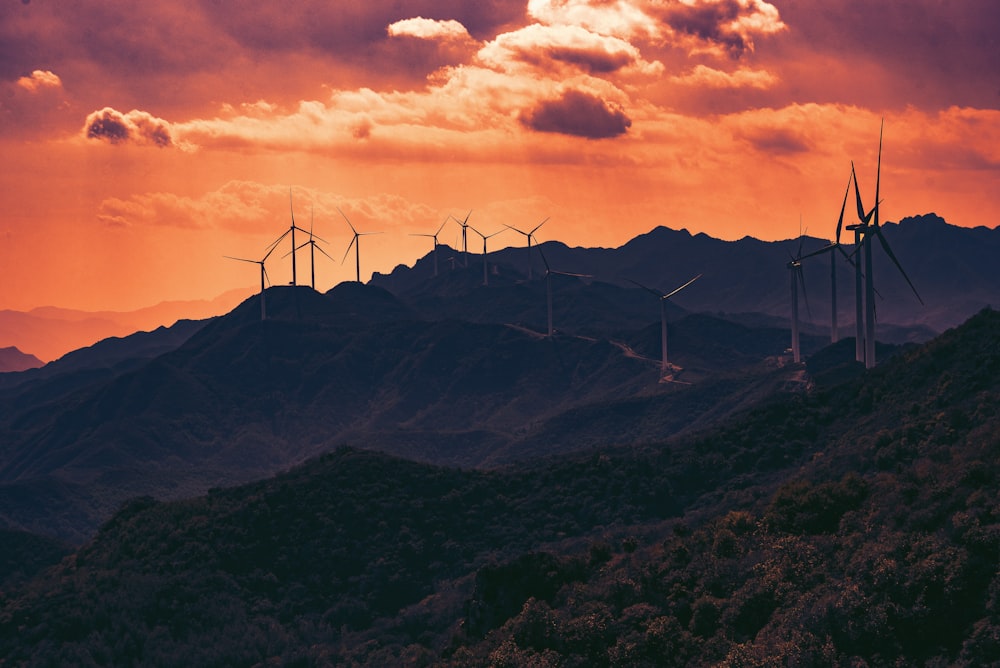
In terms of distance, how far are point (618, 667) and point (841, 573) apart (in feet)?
59.1

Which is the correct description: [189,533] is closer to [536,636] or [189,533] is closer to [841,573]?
[536,636]

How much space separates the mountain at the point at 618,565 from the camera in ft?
305

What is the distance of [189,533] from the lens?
18262 cm

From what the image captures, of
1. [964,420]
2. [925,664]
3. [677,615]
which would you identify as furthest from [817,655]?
Result: [964,420]

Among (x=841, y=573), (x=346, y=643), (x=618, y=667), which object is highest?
(x=841, y=573)

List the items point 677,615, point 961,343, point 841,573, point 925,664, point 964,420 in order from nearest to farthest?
point 925,664 < point 841,573 < point 677,615 < point 964,420 < point 961,343

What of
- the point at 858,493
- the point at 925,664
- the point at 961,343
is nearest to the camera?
the point at 925,664

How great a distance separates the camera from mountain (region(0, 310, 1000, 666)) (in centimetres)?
9288

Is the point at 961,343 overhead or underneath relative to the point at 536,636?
overhead

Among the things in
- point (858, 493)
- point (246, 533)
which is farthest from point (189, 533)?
point (858, 493)

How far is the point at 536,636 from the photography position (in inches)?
4446

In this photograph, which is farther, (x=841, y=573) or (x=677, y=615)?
(x=677, y=615)

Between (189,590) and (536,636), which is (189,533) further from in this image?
(536,636)

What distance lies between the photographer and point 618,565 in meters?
129
